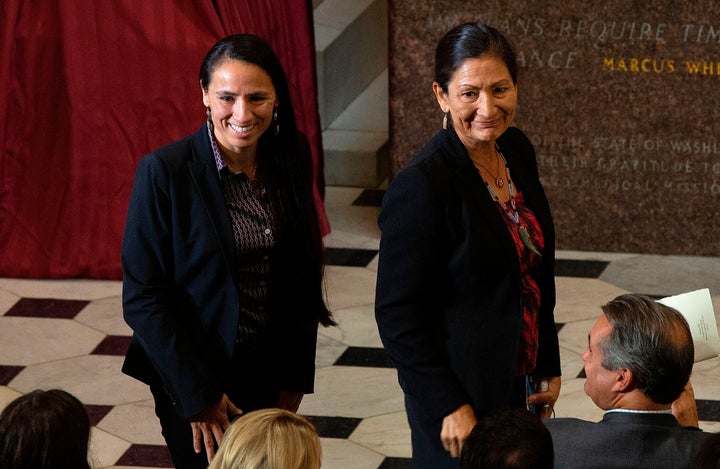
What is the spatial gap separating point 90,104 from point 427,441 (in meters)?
3.28

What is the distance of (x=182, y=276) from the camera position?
268 centimetres

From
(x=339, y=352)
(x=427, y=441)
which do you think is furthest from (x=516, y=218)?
(x=339, y=352)

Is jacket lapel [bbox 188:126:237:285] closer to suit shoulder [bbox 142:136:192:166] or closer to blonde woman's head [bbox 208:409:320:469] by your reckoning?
suit shoulder [bbox 142:136:192:166]

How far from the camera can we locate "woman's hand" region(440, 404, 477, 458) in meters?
2.43

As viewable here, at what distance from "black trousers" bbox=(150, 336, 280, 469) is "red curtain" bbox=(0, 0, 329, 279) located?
2.73 m

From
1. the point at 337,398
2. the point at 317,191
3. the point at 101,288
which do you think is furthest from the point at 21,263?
the point at 337,398

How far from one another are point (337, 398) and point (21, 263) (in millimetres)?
1889

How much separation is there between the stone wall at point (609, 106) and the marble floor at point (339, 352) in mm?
184

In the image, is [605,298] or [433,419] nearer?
[433,419]

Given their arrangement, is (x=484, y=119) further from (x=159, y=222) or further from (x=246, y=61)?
(x=159, y=222)

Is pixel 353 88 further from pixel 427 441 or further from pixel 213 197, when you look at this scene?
pixel 427 441

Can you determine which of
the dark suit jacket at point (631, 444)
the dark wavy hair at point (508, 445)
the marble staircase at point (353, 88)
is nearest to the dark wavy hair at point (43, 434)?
the dark wavy hair at point (508, 445)

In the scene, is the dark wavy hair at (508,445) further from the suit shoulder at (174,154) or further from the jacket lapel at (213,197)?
the suit shoulder at (174,154)

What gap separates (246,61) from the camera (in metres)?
2.66
